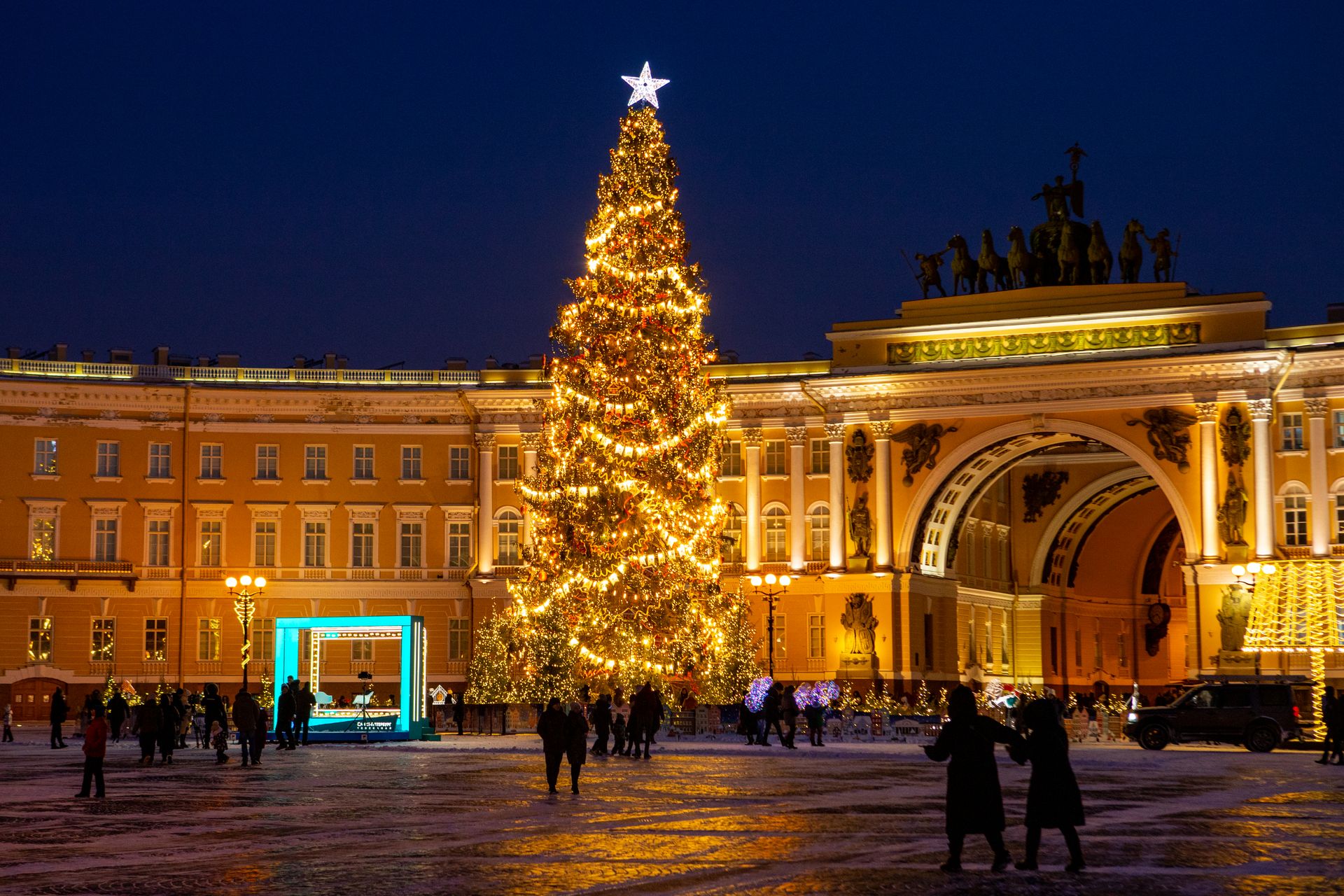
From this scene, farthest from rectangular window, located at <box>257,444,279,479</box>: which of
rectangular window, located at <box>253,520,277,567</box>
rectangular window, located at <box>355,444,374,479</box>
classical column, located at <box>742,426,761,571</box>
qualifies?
classical column, located at <box>742,426,761,571</box>

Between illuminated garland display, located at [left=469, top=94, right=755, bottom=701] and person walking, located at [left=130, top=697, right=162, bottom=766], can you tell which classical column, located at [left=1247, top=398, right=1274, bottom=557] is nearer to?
illuminated garland display, located at [left=469, top=94, right=755, bottom=701]

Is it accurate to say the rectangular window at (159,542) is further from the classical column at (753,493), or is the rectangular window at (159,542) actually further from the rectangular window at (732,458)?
the classical column at (753,493)

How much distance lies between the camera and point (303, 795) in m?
26.0

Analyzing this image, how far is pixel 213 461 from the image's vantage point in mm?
63531

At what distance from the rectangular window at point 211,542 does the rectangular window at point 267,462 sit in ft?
7.21

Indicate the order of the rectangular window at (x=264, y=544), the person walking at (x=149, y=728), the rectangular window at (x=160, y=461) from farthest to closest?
the rectangular window at (x=264, y=544) → the rectangular window at (x=160, y=461) → the person walking at (x=149, y=728)

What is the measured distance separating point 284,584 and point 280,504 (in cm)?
272

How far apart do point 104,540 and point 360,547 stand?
845 cm

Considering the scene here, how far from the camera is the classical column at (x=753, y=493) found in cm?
6219

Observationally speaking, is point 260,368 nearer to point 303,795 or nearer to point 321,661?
point 321,661

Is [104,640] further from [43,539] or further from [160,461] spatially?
[160,461]

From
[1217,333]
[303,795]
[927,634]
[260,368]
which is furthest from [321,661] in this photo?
[303,795]

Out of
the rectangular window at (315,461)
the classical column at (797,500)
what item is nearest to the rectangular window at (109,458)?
the rectangular window at (315,461)

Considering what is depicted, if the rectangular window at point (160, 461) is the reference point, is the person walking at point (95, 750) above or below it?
below
